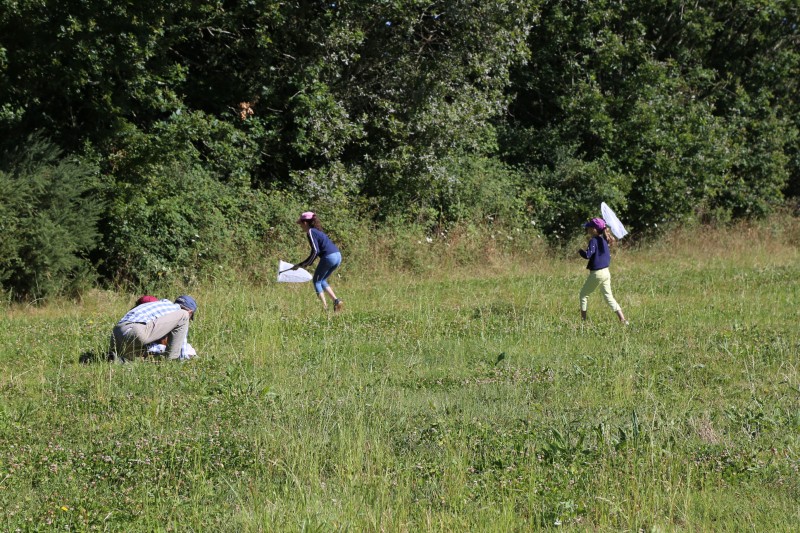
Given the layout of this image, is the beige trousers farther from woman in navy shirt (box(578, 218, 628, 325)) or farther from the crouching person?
woman in navy shirt (box(578, 218, 628, 325))

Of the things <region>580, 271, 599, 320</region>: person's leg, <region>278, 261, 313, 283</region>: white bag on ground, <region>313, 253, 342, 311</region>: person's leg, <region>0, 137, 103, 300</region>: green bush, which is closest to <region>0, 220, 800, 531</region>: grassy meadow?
<region>580, 271, 599, 320</region>: person's leg

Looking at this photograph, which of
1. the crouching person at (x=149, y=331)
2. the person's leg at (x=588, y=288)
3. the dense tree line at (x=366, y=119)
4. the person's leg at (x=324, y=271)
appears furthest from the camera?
the dense tree line at (x=366, y=119)

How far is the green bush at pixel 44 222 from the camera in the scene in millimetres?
13335

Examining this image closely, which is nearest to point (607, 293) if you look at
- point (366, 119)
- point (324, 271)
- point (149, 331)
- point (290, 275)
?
point (324, 271)

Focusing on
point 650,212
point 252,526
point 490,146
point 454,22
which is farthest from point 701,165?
point 252,526

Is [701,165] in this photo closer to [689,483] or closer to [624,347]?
[624,347]

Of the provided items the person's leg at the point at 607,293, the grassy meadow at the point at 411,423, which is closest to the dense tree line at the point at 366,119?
the grassy meadow at the point at 411,423

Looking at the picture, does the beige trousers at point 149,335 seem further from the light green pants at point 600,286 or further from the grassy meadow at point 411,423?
the light green pants at point 600,286

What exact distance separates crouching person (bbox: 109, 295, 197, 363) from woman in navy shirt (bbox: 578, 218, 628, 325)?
5539mm

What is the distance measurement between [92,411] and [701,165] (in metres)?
19.6

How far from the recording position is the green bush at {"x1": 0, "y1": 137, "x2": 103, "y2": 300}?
1334 centimetres

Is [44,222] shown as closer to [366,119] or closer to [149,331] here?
[149,331]

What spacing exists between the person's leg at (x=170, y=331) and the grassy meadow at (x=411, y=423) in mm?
358

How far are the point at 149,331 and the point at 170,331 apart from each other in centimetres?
24
